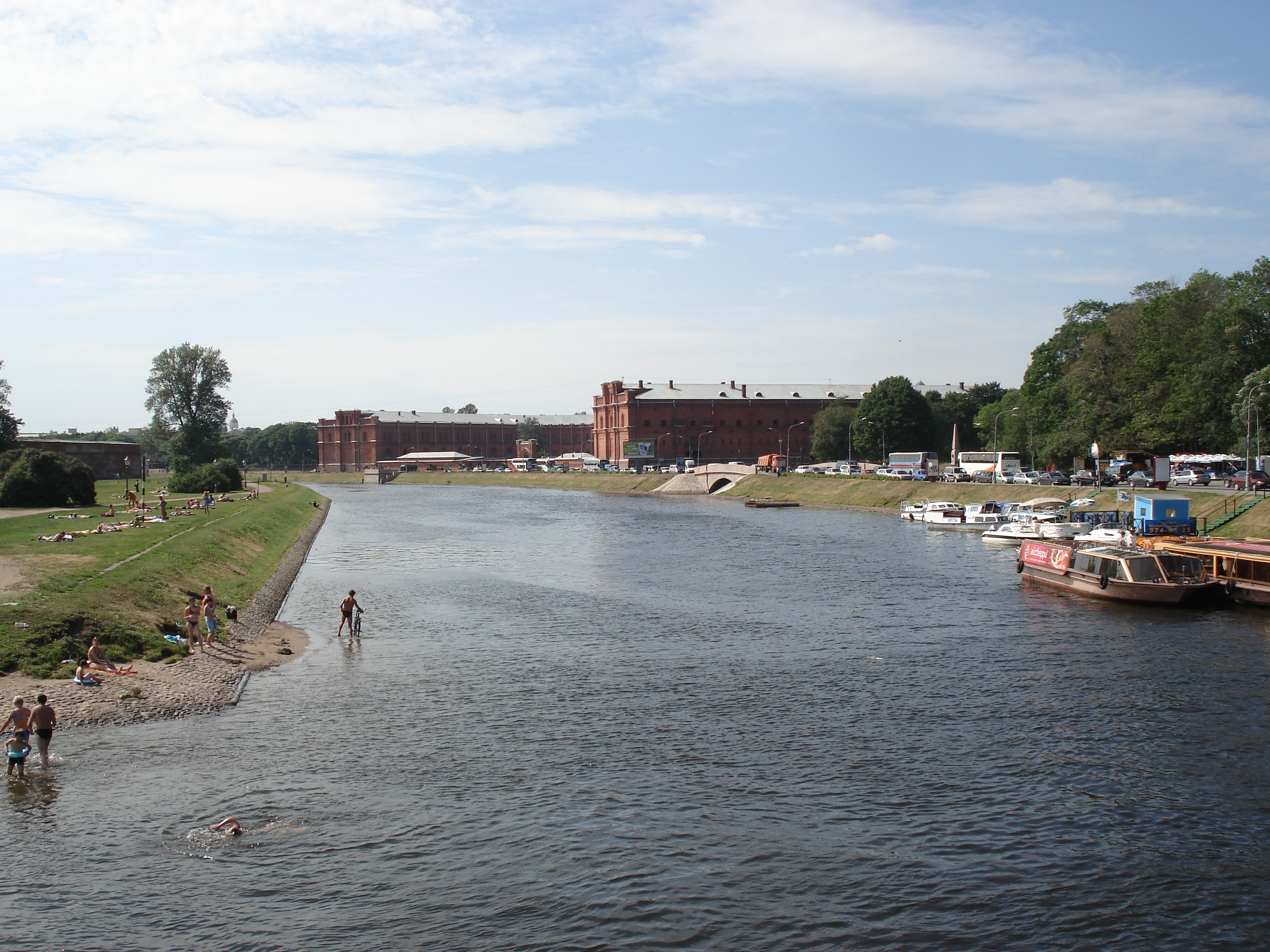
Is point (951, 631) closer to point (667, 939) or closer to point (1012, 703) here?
point (1012, 703)

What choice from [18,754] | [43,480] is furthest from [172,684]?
[43,480]

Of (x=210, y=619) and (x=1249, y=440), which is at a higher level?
(x=1249, y=440)

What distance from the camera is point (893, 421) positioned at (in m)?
148

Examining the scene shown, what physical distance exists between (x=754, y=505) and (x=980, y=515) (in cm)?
3658

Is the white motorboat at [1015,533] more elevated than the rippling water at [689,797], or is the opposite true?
the white motorboat at [1015,533]

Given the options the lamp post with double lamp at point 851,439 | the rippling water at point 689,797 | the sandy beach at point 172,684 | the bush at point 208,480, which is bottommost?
the rippling water at point 689,797

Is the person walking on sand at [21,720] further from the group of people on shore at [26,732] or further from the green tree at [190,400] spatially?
the green tree at [190,400]

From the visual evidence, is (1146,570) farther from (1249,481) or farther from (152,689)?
(152,689)

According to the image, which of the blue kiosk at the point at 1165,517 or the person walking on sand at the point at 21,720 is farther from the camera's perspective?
the blue kiosk at the point at 1165,517

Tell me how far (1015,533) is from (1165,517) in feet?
49.3

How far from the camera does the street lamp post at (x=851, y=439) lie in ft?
492

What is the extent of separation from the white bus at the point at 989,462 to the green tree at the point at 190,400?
332 feet

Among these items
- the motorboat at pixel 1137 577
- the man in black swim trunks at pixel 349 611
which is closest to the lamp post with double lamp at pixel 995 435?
the motorboat at pixel 1137 577

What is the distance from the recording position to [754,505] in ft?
379
